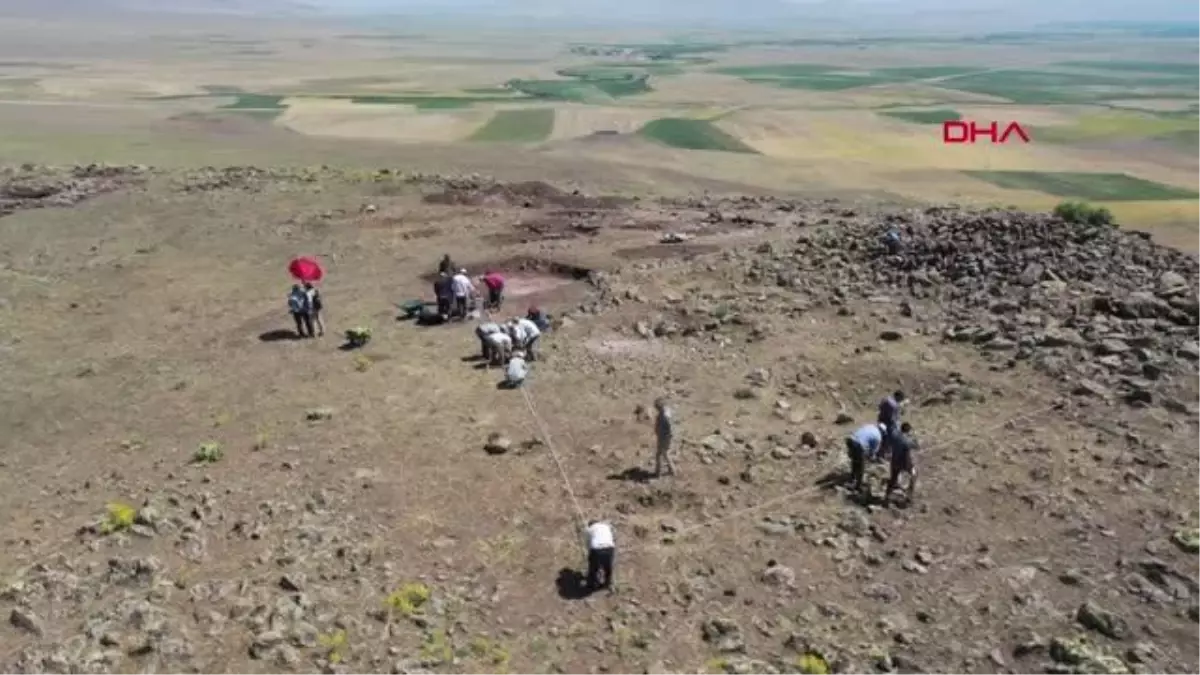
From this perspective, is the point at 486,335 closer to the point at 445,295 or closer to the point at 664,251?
the point at 445,295

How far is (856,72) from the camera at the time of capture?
17200cm

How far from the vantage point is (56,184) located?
163 feet

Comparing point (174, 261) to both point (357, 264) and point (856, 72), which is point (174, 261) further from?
point (856, 72)

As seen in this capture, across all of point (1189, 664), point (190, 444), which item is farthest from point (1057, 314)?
point (190, 444)

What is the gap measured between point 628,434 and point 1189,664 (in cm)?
1037

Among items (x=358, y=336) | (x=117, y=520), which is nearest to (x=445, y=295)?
(x=358, y=336)

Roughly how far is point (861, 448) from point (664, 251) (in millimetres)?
18114

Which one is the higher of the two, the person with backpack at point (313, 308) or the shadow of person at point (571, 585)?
the person with backpack at point (313, 308)

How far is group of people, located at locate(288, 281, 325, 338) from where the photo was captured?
87.5ft

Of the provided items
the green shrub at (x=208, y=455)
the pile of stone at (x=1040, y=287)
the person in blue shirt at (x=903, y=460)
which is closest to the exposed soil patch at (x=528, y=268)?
the pile of stone at (x=1040, y=287)

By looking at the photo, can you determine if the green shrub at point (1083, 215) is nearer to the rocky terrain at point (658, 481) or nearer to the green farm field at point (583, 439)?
the rocky terrain at point (658, 481)

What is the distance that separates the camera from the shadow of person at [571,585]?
50.7 feet

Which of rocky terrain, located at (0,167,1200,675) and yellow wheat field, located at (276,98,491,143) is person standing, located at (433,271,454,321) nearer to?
rocky terrain, located at (0,167,1200,675)

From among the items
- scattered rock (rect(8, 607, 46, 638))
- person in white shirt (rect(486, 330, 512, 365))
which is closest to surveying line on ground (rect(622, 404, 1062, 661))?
person in white shirt (rect(486, 330, 512, 365))
